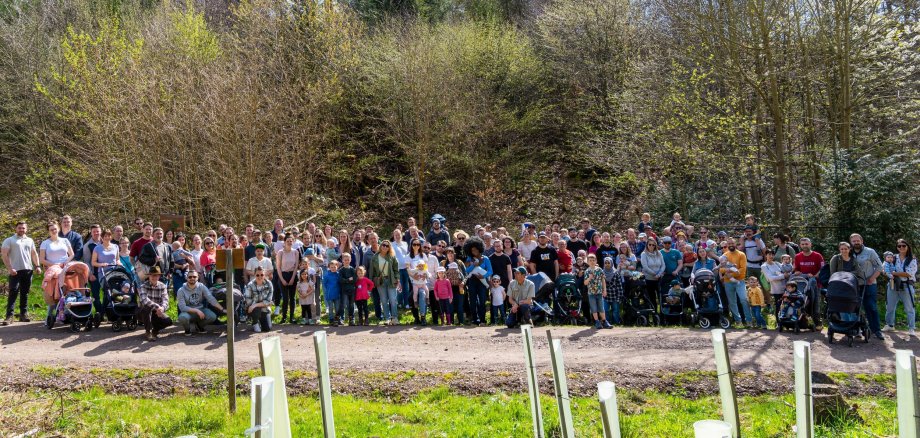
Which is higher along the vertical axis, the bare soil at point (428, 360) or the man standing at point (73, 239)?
the man standing at point (73, 239)

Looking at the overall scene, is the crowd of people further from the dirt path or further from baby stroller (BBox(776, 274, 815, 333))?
the dirt path

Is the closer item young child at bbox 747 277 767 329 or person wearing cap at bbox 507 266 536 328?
young child at bbox 747 277 767 329

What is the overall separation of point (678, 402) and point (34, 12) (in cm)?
2908

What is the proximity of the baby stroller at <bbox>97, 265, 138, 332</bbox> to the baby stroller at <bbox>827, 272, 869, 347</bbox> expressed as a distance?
39.7 ft

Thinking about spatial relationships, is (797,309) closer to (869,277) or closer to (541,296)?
(869,277)

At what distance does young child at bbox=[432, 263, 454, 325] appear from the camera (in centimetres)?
1370

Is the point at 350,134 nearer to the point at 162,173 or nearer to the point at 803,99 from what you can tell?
the point at 162,173

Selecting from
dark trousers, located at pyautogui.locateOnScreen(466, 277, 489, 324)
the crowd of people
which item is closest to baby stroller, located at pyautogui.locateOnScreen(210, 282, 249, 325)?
the crowd of people

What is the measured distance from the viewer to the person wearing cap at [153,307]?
12516 mm

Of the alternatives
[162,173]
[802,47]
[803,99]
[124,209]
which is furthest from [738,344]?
[124,209]

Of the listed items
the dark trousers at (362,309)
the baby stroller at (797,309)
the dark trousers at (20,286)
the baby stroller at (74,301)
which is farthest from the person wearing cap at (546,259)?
the dark trousers at (20,286)

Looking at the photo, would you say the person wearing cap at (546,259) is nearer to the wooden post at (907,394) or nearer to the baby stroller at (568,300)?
the baby stroller at (568,300)

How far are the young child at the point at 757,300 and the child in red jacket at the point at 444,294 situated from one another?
18.3ft

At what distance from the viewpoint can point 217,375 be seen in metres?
9.88
